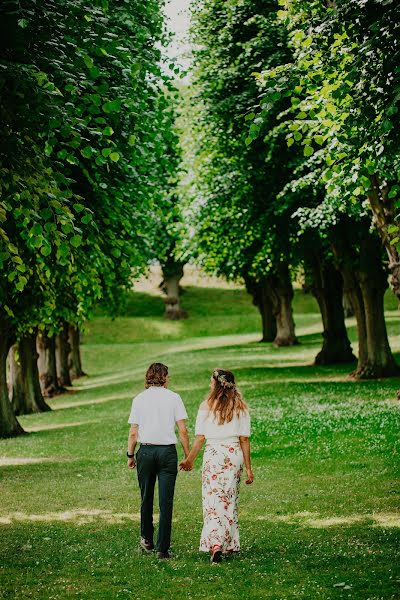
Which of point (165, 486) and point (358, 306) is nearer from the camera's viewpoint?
point (165, 486)

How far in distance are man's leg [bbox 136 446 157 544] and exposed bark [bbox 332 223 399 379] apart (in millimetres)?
22782

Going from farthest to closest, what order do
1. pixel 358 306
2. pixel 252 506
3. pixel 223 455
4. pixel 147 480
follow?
pixel 358 306
pixel 252 506
pixel 147 480
pixel 223 455

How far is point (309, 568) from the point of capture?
33.3ft

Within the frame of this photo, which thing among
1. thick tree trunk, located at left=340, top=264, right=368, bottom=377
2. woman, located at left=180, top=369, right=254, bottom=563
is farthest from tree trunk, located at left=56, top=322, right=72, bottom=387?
woman, located at left=180, top=369, right=254, bottom=563

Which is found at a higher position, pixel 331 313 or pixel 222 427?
pixel 331 313

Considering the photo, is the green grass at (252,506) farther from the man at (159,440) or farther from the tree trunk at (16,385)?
the tree trunk at (16,385)

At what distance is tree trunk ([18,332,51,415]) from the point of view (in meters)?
35.5

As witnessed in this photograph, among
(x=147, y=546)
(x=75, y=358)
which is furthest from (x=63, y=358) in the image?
(x=147, y=546)

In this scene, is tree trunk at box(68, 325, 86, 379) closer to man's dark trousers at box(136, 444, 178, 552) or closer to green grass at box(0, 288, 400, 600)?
green grass at box(0, 288, 400, 600)

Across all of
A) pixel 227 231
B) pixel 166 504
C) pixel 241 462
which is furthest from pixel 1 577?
pixel 227 231

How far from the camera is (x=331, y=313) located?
4138 centimetres

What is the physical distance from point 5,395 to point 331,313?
17816 millimetres

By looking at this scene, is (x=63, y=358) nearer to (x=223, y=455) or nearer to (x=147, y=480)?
(x=147, y=480)

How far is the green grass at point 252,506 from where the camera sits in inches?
384
